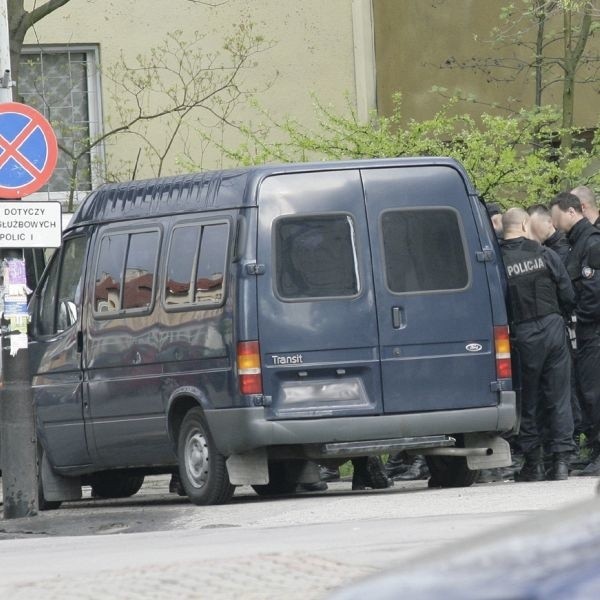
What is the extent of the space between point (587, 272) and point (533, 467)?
146cm

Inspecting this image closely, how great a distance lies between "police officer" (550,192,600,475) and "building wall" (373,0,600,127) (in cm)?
921

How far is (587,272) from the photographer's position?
12242 mm

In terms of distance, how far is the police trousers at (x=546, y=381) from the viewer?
39.1 ft

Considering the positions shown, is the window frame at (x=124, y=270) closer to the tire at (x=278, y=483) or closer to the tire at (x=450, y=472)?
the tire at (x=278, y=483)

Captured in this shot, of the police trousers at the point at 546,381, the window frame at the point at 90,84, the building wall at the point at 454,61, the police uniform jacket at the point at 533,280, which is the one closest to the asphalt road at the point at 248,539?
the police trousers at the point at 546,381

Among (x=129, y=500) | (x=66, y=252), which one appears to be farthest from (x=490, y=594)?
(x=129, y=500)

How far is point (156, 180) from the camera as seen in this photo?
11.8 metres

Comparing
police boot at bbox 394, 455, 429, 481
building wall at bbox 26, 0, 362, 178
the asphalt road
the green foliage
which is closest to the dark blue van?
the asphalt road

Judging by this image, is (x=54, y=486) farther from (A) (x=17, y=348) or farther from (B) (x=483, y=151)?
(B) (x=483, y=151)

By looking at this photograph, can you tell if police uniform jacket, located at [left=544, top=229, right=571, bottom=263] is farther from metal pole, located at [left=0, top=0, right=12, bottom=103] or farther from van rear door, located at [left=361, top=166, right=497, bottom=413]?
metal pole, located at [left=0, top=0, right=12, bottom=103]

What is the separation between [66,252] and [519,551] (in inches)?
425

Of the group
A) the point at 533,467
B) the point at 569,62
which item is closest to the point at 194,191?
the point at 533,467

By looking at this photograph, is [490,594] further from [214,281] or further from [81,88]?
[81,88]

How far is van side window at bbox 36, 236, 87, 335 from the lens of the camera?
12320mm
